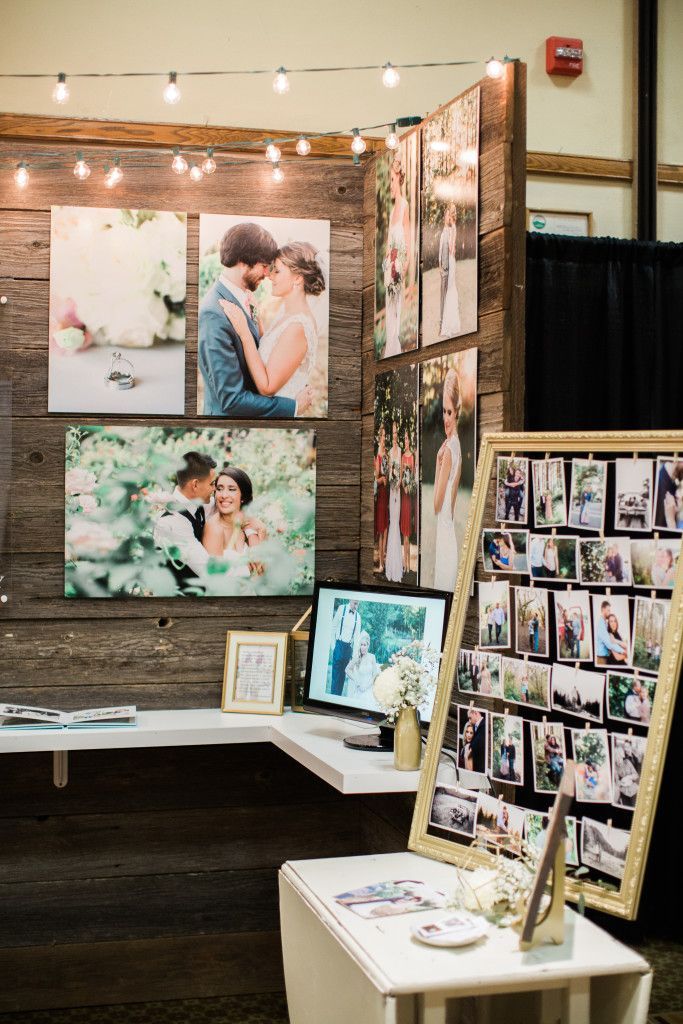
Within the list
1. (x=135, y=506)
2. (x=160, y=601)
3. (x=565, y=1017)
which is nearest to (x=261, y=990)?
(x=160, y=601)

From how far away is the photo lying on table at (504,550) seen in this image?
2494mm

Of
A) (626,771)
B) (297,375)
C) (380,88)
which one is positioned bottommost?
(626,771)

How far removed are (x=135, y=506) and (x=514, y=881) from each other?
1787 mm

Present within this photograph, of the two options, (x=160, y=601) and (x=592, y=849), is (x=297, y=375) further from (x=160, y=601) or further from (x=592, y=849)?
(x=592, y=849)

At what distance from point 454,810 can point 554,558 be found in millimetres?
602

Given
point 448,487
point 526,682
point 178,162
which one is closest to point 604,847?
point 526,682

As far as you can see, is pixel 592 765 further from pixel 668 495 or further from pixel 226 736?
pixel 226 736

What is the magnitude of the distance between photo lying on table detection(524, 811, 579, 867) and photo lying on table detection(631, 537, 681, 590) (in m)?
0.48

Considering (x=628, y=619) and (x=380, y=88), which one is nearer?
(x=628, y=619)

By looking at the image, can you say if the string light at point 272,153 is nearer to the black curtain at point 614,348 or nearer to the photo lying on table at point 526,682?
the black curtain at point 614,348

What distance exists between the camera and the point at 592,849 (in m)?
2.23

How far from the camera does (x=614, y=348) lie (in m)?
3.84

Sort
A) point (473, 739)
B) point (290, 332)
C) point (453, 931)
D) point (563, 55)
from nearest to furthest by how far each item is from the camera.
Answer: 1. point (453, 931)
2. point (473, 739)
3. point (290, 332)
4. point (563, 55)

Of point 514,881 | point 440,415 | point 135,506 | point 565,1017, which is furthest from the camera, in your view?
point 135,506
